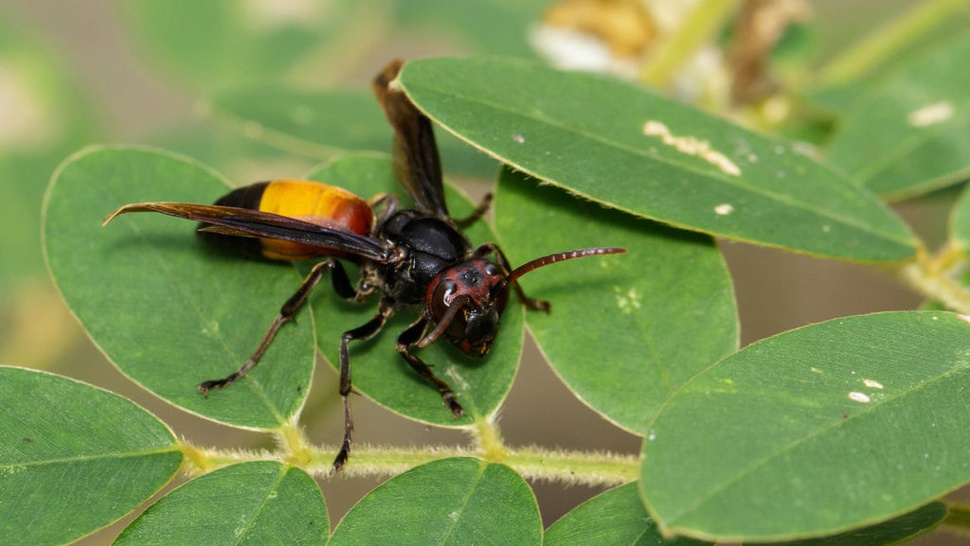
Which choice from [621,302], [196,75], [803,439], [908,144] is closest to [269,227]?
[621,302]

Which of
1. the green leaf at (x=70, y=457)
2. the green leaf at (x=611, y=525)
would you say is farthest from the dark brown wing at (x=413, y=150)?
the green leaf at (x=611, y=525)

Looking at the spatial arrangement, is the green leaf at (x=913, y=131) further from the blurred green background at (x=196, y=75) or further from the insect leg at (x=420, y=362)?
the insect leg at (x=420, y=362)

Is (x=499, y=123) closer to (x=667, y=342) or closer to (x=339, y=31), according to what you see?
(x=667, y=342)

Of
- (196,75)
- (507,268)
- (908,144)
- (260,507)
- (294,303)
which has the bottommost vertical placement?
(196,75)

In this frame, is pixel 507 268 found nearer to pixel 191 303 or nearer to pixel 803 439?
pixel 191 303

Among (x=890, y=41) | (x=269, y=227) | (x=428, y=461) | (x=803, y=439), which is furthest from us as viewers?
(x=890, y=41)

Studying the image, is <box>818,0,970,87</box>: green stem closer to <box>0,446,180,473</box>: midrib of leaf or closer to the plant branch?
the plant branch

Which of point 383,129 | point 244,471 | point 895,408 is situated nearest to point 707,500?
point 895,408
